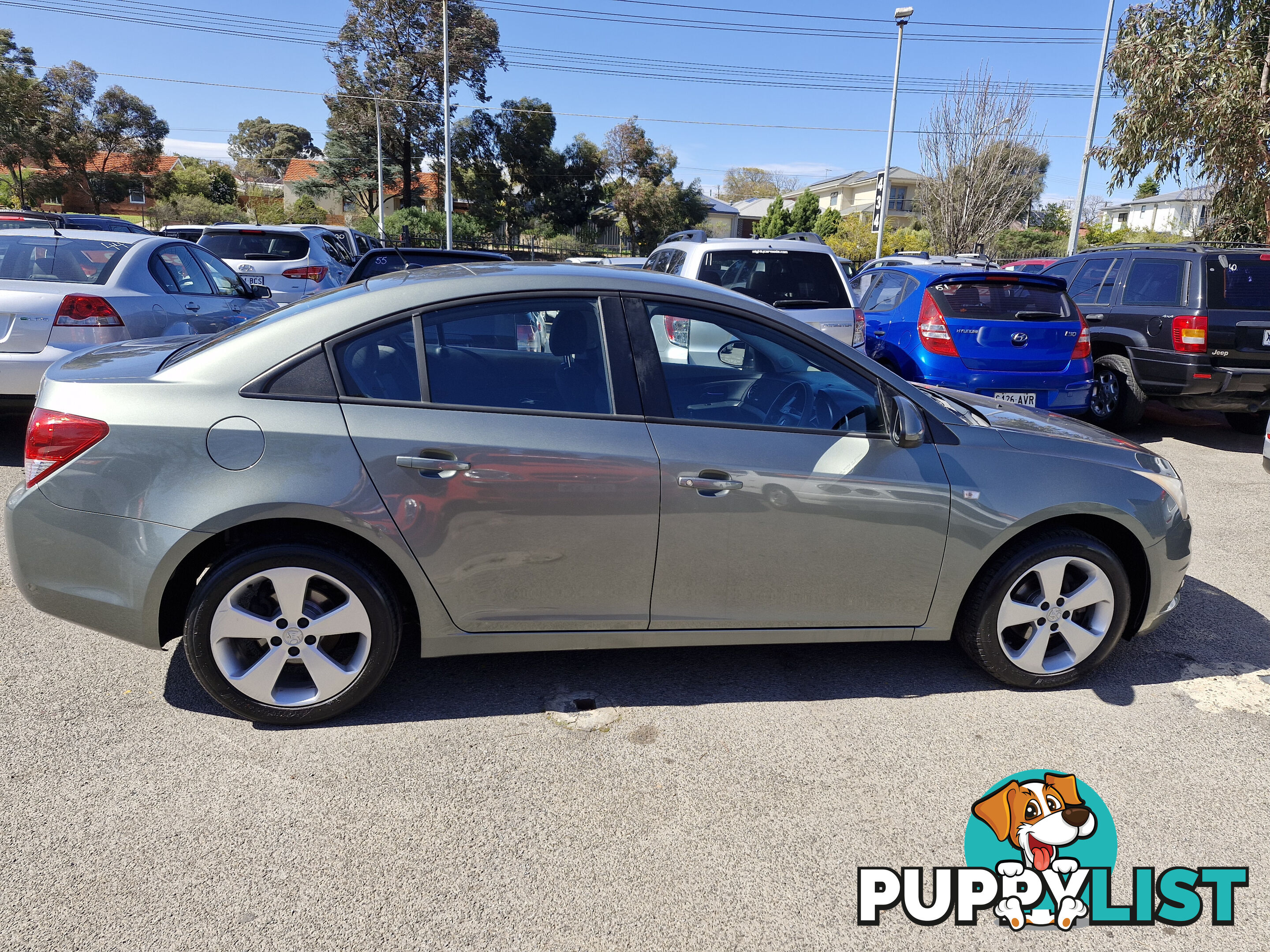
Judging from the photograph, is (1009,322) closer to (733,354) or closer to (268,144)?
(733,354)

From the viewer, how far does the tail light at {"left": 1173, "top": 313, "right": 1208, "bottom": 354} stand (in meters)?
7.85

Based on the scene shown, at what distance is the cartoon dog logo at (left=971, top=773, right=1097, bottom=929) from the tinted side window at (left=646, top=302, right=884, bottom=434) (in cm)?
135

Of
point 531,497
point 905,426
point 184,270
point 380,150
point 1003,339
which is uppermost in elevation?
point 380,150

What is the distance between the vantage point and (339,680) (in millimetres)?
3191

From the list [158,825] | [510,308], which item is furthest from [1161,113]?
[158,825]

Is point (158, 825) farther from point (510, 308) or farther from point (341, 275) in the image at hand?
point (341, 275)

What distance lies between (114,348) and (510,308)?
1755mm

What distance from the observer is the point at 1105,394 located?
9.12 metres

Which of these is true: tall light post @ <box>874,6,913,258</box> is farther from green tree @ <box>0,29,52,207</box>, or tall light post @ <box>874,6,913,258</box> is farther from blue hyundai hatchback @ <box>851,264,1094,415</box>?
green tree @ <box>0,29,52,207</box>

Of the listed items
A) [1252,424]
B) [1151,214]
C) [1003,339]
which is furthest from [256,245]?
[1151,214]

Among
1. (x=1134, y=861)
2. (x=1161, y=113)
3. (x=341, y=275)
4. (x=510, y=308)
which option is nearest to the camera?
(x=1134, y=861)

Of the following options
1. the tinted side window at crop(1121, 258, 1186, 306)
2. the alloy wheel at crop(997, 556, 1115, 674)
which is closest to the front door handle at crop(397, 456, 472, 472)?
the alloy wheel at crop(997, 556, 1115, 674)

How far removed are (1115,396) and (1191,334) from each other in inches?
45.8

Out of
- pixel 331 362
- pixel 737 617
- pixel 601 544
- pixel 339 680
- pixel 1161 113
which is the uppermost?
pixel 1161 113
